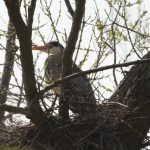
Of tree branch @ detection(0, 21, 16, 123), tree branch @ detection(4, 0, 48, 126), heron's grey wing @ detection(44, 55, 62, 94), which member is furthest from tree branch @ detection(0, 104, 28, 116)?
heron's grey wing @ detection(44, 55, 62, 94)

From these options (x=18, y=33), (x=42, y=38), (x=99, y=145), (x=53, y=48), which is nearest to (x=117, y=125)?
(x=99, y=145)

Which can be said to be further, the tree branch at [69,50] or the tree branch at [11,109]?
the tree branch at [69,50]

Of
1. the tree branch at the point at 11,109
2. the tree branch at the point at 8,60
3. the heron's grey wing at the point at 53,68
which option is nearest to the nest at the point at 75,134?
the tree branch at the point at 8,60

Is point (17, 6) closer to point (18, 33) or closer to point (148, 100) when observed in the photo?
point (18, 33)

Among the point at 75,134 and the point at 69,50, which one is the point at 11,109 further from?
the point at 75,134

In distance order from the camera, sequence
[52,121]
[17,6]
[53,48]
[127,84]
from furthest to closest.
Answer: [53,48] → [127,84] → [52,121] → [17,6]

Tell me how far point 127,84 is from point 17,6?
55.3 inches

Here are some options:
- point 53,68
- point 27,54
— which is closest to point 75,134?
point 27,54

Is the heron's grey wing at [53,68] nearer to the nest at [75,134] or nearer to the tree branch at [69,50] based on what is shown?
the nest at [75,134]

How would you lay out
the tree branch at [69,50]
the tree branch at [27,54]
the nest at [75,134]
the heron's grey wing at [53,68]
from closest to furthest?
1. the tree branch at [27,54]
2. the tree branch at [69,50]
3. the nest at [75,134]
4. the heron's grey wing at [53,68]

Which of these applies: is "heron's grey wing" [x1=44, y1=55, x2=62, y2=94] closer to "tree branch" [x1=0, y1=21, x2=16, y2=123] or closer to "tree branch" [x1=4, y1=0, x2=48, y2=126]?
"tree branch" [x1=0, y1=21, x2=16, y2=123]

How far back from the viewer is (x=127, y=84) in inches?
143

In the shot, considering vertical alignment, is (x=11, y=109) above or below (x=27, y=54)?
below

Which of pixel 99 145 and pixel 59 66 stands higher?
pixel 59 66
